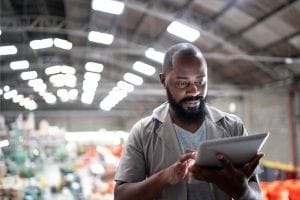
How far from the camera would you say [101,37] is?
14023mm

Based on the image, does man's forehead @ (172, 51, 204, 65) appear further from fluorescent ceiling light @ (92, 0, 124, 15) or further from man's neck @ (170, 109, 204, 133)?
fluorescent ceiling light @ (92, 0, 124, 15)

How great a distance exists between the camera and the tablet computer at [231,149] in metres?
1.28

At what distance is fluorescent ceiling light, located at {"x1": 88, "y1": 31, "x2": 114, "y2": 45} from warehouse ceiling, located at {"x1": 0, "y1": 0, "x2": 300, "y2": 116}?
1.7 inches

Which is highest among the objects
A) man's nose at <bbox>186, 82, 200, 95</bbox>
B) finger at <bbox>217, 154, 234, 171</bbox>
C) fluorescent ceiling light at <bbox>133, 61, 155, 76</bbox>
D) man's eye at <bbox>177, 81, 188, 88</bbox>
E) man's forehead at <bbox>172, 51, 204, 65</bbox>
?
fluorescent ceiling light at <bbox>133, 61, 155, 76</bbox>

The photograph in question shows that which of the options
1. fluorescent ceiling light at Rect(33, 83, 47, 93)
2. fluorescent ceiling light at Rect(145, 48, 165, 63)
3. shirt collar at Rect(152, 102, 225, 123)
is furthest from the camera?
fluorescent ceiling light at Rect(33, 83, 47, 93)

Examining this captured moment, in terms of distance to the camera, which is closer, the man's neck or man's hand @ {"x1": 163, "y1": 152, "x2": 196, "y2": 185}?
man's hand @ {"x1": 163, "y1": 152, "x2": 196, "y2": 185}

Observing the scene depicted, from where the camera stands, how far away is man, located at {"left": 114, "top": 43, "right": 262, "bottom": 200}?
1.49 metres

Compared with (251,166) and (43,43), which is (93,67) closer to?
(43,43)

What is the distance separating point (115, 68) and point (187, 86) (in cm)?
1762

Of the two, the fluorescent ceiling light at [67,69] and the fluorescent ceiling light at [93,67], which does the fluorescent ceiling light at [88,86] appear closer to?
the fluorescent ceiling light at [67,69]

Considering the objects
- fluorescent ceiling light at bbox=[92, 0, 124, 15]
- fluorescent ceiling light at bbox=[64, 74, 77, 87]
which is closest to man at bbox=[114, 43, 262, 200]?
fluorescent ceiling light at bbox=[92, 0, 124, 15]

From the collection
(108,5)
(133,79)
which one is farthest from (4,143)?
(133,79)

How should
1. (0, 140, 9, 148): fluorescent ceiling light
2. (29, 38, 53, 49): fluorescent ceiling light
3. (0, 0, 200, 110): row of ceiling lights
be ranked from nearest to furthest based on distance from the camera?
(0, 140, 9, 148): fluorescent ceiling light < (0, 0, 200, 110): row of ceiling lights < (29, 38, 53, 49): fluorescent ceiling light

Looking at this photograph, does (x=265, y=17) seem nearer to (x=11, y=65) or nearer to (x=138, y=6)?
(x=138, y=6)
